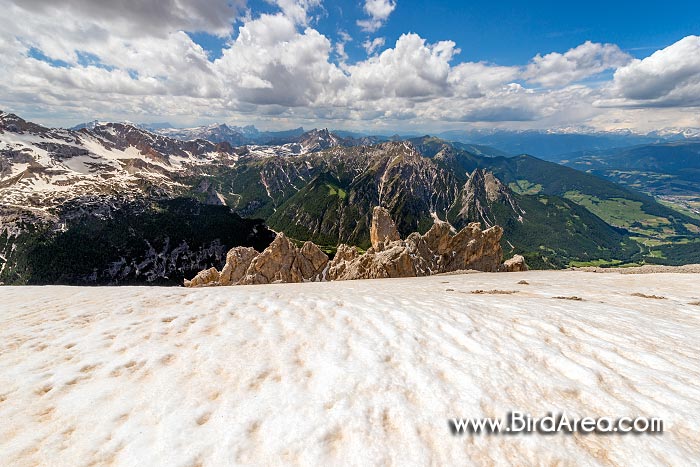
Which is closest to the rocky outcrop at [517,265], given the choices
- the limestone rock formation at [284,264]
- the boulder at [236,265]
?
the limestone rock formation at [284,264]

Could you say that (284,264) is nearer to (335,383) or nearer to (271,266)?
(271,266)

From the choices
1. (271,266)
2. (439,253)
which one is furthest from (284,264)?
(439,253)

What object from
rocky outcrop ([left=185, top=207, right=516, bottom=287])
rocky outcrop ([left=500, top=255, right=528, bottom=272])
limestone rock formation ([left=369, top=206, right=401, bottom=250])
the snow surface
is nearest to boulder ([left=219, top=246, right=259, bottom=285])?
rocky outcrop ([left=185, top=207, right=516, bottom=287])

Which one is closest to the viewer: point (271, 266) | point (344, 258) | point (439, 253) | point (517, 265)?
point (517, 265)

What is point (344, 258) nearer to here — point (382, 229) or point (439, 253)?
point (382, 229)

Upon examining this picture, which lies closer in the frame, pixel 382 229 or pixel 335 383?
pixel 335 383

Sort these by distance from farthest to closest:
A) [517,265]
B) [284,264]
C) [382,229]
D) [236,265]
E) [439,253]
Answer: [382,229], [236,265], [284,264], [439,253], [517,265]

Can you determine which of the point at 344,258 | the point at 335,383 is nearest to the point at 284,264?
the point at 344,258

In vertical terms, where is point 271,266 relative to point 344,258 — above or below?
below

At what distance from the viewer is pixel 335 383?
26.9ft

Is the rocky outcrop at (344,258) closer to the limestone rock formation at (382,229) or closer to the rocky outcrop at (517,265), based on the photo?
the limestone rock formation at (382,229)

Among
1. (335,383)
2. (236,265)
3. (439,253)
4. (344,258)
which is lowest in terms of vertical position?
(439,253)

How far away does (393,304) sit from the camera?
15.2m

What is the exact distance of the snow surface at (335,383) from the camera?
246 inches
